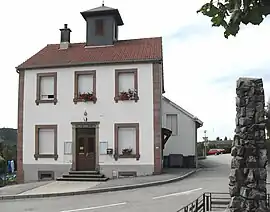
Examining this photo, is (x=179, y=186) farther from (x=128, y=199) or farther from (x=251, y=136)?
(x=251, y=136)

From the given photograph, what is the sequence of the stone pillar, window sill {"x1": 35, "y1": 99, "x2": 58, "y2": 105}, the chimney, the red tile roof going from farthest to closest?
1. the chimney
2. window sill {"x1": 35, "y1": 99, "x2": 58, "y2": 105}
3. the red tile roof
4. the stone pillar

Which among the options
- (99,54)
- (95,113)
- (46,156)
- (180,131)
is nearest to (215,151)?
(180,131)

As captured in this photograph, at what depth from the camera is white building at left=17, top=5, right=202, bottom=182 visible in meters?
25.1

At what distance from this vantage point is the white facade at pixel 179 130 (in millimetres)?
30569

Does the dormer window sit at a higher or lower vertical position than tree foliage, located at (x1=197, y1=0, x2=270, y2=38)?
higher

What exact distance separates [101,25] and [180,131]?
30.2 feet

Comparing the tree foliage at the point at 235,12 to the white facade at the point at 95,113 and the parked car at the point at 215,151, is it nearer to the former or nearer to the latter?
the white facade at the point at 95,113

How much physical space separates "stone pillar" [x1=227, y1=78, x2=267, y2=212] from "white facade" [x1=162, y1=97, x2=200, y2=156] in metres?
20.0

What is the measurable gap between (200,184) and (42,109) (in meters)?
10.7

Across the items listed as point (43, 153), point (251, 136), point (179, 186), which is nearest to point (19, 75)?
point (43, 153)

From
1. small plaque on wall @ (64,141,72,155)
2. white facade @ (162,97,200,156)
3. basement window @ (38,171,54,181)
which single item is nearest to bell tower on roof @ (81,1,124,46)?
white facade @ (162,97,200,156)

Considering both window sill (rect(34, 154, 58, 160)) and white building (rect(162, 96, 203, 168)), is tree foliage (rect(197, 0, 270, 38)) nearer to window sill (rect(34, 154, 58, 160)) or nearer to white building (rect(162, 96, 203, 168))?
window sill (rect(34, 154, 58, 160))

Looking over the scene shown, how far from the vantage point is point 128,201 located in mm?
16641

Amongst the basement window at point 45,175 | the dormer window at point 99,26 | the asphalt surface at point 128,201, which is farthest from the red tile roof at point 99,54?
the asphalt surface at point 128,201
